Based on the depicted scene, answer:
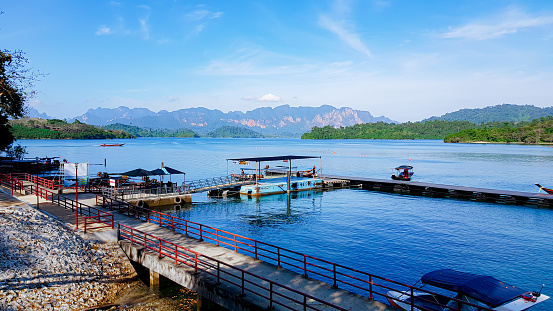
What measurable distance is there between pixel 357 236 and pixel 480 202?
25.9 meters

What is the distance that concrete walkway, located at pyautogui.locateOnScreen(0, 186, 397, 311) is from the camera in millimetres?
13125

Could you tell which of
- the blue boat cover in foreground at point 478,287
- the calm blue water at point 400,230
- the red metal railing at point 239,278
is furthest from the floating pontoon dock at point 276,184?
the blue boat cover in foreground at point 478,287

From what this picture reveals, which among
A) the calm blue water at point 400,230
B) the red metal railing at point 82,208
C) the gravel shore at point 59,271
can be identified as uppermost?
the red metal railing at point 82,208

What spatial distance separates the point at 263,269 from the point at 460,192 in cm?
4252

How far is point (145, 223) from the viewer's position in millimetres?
24219

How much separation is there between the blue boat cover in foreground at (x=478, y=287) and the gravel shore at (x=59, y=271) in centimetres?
1084

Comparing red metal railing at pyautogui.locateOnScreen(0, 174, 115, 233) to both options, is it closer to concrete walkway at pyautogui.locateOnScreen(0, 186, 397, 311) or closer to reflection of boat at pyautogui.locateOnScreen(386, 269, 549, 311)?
concrete walkway at pyautogui.locateOnScreen(0, 186, 397, 311)

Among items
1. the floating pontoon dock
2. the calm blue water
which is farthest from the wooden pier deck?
the floating pontoon dock

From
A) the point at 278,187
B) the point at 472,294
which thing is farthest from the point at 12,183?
the point at 472,294

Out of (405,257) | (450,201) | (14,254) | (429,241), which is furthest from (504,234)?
(14,254)

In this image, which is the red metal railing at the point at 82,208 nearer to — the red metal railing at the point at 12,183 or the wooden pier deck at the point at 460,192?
the red metal railing at the point at 12,183

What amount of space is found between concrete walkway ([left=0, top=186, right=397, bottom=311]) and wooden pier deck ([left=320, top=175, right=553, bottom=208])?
41172 mm

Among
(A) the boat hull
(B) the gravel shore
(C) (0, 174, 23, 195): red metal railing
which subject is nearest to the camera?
(B) the gravel shore

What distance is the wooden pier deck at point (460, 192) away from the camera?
45.5m
